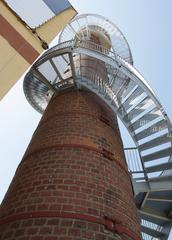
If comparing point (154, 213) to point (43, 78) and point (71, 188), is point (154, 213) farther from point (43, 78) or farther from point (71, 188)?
point (43, 78)

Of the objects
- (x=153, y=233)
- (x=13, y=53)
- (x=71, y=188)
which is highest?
(x=13, y=53)

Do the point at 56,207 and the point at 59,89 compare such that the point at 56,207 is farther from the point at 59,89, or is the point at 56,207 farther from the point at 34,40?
the point at 59,89

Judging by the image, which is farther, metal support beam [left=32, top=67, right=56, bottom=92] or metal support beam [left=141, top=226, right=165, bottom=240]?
metal support beam [left=32, top=67, right=56, bottom=92]

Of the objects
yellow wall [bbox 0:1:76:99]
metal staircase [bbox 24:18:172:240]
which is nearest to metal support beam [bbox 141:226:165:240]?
metal staircase [bbox 24:18:172:240]

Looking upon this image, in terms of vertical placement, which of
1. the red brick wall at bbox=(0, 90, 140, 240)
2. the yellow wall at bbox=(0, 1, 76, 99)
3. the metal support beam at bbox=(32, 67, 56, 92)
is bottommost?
the red brick wall at bbox=(0, 90, 140, 240)

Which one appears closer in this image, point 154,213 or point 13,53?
point 13,53

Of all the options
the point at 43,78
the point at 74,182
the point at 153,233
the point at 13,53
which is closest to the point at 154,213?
the point at 153,233

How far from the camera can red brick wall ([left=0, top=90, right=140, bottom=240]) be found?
3740 mm

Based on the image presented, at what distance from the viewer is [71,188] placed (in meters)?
4.26

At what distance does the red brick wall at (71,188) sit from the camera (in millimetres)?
3740

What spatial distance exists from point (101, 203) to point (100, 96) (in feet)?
12.6

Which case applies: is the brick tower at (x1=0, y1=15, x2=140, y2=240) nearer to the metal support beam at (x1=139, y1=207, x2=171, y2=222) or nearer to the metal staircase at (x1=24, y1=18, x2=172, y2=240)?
the metal staircase at (x1=24, y1=18, x2=172, y2=240)

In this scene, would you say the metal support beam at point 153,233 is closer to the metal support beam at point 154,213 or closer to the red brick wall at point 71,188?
the metal support beam at point 154,213

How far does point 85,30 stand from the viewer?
557 inches
